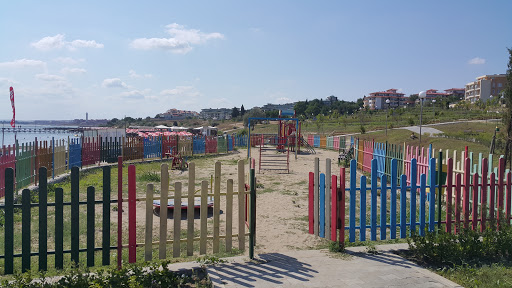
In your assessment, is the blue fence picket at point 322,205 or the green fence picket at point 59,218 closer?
the green fence picket at point 59,218

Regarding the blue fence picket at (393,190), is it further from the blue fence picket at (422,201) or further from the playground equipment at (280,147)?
the playground equipment at (280,147)

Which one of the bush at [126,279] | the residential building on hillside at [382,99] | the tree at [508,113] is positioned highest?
the residential building on hillside at [382,99]

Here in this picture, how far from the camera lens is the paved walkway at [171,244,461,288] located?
476 centimetres

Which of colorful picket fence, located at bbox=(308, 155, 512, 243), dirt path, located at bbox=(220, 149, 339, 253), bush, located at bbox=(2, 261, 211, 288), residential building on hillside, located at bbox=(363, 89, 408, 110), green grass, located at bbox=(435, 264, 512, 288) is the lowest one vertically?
dirt path, located at bbox=(220, 149, 339, 253)

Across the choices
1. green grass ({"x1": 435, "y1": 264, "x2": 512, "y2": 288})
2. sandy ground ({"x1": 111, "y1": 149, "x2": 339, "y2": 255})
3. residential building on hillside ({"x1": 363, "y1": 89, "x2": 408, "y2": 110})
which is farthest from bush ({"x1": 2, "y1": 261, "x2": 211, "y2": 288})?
residential building on hillside ({"x1": 363, "y1": 89, "x2": 408, "y2": 110})

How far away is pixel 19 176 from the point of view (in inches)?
462

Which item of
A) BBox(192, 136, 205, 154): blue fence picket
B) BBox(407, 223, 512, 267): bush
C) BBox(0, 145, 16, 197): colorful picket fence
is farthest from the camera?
BBox(192, 136, 205, 154): blue fence picket

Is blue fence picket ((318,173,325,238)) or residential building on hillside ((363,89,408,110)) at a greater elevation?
residential building on hillside ((363,89,408,110))

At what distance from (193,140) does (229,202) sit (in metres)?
25.9

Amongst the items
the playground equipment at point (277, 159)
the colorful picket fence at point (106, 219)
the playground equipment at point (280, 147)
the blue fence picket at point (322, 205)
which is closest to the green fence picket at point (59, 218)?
the colorful picket fence at point (106, 219)

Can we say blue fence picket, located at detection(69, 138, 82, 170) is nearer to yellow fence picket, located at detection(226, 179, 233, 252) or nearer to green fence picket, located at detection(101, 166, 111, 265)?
green fence picket, located at detection(101, 166, 111, 265)

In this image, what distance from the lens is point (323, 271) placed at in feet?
16.9

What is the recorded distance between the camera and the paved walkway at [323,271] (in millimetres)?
4758

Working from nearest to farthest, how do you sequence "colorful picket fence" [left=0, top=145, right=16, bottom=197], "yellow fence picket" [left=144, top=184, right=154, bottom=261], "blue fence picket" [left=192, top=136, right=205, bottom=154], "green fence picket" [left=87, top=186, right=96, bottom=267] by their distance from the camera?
"green fence picket" [left=87, top=186, right=96, bottom=267] < "yellow fence picket" [left=144, top=184, right=154, bottom=261] < "colorful picket fence" [left=0, top=145, right=16, bottom=197] < "blue fence picket" [left=192, top=136, right=205, bottom=154]
